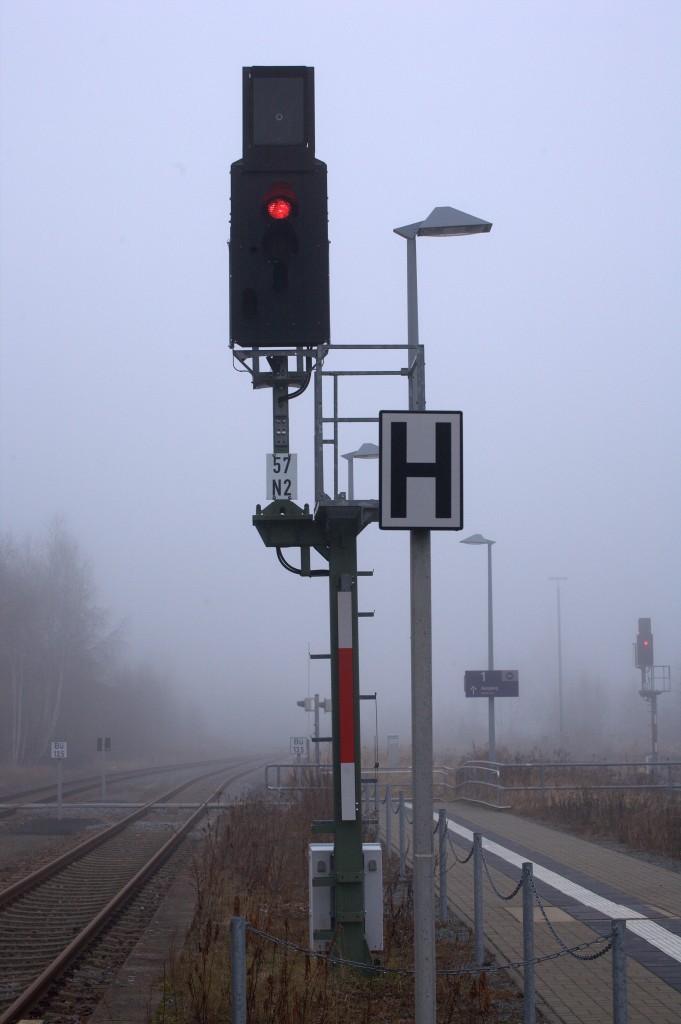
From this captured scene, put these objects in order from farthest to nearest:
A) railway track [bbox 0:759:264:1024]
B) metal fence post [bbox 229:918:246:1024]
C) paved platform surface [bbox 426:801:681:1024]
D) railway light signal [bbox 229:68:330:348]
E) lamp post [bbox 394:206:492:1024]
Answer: railway track [bbox 0:759:264:1024] < paved platform surface [bbox 426:801:681:1024] < railway light signal [bbox 229:68:330:348] < metal fence post [bbox 229:918:246:1024] < lamp post [bbox 394:206:492:1024]

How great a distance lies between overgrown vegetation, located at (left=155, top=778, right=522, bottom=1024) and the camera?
7609mm

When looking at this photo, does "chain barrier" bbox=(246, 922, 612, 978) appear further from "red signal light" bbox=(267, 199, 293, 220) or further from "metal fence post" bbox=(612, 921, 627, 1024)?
"red signal light" bbox=(267, 199, 293, 220)

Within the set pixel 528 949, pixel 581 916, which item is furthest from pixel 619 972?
pixel 581 916

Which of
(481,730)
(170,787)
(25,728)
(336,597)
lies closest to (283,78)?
(336,597)

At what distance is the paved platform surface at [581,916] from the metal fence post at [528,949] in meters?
0.24

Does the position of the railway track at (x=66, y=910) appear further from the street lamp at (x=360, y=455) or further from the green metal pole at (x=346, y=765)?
the street lamp at (x=360, y=455)

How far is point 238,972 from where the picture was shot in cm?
577

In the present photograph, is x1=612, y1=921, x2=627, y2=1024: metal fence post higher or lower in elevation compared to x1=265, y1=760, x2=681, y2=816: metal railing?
higher

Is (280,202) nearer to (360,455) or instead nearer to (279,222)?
(279,222)

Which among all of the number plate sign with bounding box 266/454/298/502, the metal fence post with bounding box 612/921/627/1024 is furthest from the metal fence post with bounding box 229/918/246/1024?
the number plate sign with bounding box 266/454/298/502

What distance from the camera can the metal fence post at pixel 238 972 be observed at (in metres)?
5.68

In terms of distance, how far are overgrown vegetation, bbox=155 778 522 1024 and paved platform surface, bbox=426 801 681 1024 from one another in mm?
407

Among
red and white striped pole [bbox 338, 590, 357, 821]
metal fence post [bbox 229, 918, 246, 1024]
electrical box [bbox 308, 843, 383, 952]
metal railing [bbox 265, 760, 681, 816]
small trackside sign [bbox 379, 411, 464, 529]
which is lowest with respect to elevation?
metal railing [bbox 265, 760, 681, 816]

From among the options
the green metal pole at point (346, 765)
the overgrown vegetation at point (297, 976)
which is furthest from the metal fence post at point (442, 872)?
the green metal pole at point (346, 765)
